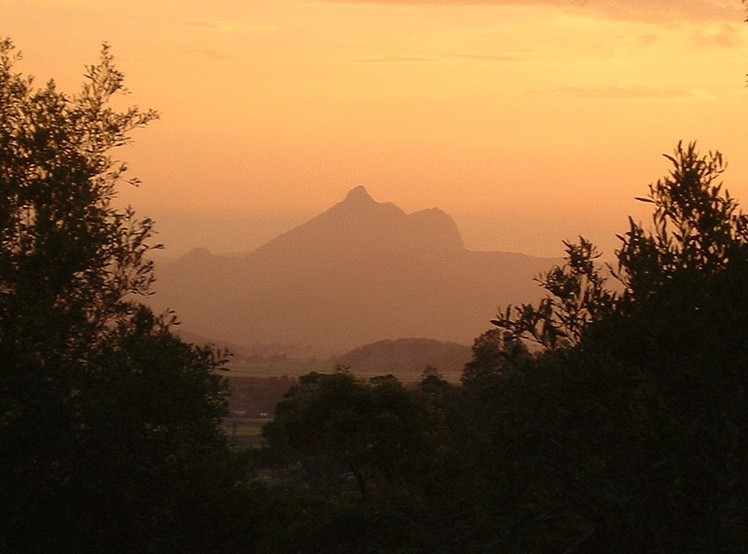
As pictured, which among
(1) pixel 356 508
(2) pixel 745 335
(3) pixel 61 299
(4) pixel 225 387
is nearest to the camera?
(2) pixel 745 335

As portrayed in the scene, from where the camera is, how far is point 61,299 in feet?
56.8

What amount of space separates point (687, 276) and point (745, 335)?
150cm

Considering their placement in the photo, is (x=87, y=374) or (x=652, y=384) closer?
(x=652, y=384)

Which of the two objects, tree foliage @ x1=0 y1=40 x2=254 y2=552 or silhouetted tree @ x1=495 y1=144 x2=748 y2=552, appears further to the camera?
tree foliage @ x1=0 y1=40 x2=254 y2=552

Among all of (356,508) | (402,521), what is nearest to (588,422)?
(402,521)

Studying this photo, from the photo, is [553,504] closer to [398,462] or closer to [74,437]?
[74,437]

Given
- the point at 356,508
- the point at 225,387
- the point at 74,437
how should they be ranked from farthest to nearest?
the point at 356,508, the point at 225,387, the point at 74,437

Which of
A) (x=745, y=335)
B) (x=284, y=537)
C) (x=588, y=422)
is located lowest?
(x=284, y=537)

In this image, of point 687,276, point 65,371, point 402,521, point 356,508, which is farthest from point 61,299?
point 356,508

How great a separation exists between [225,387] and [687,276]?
8.76 meters

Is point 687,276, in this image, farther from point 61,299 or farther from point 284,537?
point 284,537

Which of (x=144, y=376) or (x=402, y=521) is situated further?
(x=402, y=521)

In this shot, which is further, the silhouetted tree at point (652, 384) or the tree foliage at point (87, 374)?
the tree foliage at point (87, 374)

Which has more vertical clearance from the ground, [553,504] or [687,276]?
[687,276]
